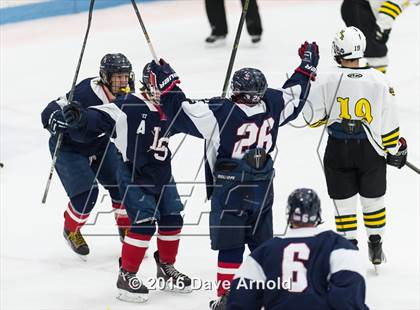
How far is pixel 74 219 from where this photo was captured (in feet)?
18.5

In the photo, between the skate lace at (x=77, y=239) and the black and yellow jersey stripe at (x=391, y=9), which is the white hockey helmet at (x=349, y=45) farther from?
the black and yellow jersey stripe at (x=391, y=9)

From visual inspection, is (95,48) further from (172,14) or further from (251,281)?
(251,281)

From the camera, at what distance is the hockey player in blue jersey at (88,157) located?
5324 mm

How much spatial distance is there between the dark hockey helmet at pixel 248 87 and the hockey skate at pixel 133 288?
1013 millimetres

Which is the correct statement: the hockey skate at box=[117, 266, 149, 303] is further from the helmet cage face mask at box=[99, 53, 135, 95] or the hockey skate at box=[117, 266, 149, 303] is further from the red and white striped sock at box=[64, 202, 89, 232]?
the helmet cage face mask at box=[99, 53, 135, 95]

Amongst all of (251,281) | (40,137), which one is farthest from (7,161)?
(251,281)

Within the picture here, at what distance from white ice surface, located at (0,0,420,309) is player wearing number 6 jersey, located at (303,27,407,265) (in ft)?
1.14

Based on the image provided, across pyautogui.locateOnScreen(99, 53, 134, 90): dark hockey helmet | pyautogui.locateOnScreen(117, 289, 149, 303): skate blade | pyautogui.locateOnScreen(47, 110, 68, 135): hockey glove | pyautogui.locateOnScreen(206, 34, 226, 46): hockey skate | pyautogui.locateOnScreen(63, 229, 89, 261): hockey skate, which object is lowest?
pyautogui.locateOnScreen(206, 34, 226, 46): hockey skate

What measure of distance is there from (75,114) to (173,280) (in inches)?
37.1

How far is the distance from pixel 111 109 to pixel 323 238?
1.68 meters

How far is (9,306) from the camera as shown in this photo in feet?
16.7

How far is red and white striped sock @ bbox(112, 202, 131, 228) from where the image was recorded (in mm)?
5641

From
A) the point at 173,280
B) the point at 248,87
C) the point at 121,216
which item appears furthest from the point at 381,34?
the point at 248,87

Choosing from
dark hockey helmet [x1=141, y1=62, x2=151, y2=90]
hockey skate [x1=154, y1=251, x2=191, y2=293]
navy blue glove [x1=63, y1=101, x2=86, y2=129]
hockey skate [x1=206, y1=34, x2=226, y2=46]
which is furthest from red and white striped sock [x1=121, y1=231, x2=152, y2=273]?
hockey skate [x1=206, y1=34, x2=226, y2=46]
